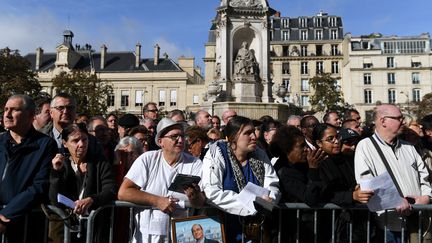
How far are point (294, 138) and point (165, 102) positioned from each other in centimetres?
6659

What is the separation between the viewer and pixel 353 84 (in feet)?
225

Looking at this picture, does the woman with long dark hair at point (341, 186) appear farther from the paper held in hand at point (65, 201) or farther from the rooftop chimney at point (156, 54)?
the rooftop chimney at point (156, 54)

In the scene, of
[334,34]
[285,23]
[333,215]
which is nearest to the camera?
[333,215]

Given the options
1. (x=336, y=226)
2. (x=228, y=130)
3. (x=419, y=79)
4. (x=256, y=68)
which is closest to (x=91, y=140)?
(x=228, y=130)

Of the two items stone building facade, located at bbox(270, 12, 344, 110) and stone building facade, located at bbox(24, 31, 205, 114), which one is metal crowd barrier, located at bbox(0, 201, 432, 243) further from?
stone building facade, located at bbox(270, 12, 344, 110)

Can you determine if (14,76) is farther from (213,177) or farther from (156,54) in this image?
(156,54)

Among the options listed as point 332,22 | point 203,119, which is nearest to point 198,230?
point 203,119

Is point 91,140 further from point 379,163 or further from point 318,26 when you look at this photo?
point 318,26

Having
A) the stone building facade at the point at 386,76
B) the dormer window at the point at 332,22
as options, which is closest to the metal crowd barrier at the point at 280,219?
the stone building facade at the point at 386,76

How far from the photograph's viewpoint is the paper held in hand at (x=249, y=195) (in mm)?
4195

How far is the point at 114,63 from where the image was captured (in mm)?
74250

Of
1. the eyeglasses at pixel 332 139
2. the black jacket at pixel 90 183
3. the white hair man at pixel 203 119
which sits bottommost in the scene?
the black jacket at pixel 90 183

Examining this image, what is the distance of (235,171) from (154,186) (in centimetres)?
85

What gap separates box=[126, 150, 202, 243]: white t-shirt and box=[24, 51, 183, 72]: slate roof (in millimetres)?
67570
